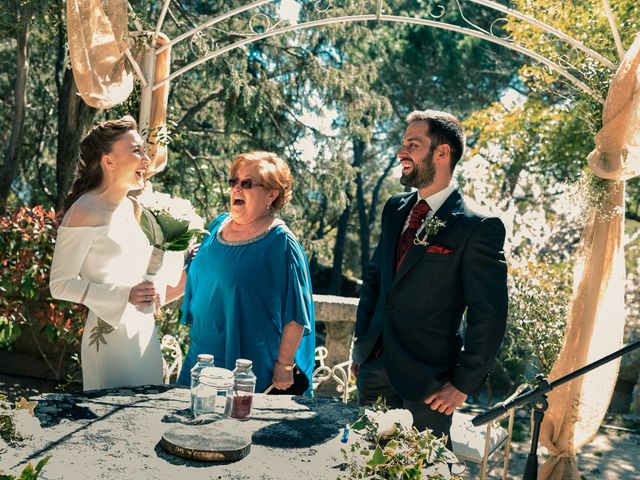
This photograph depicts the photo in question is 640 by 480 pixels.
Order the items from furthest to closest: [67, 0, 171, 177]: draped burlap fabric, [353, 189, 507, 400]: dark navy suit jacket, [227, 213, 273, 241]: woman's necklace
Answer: [67, 0, 171, 177]: draped burlap fabric < [227, 213, 273, 241]: woman's necklace < [353, 189, 507, 400]: dark navy suit jacket

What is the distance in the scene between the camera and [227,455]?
2.36 m

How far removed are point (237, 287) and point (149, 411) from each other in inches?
33.4

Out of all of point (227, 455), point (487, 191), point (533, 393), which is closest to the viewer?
point (227, 455)

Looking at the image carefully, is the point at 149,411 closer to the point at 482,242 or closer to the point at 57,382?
the point at 482,242

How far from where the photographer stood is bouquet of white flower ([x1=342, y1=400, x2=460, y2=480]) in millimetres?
2160

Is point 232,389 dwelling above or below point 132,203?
below

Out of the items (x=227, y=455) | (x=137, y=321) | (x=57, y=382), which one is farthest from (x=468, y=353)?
(x=57, y=382)

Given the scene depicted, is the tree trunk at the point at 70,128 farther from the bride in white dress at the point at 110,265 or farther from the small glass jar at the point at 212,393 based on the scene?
the small glass jar at the point at 212,393

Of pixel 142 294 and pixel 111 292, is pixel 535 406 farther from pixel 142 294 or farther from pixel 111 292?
pixel 111 292

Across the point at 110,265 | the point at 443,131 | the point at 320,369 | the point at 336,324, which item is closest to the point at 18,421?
the point at 110,265

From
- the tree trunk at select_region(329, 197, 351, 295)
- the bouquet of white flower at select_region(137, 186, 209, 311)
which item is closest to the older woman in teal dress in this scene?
the bouquet of white flower at select_region(137, 186, 209, 311)

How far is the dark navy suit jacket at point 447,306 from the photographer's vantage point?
3.10 metres

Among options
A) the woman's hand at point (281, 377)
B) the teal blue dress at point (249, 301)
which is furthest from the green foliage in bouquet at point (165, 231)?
the woman's hand at point (281, 377)

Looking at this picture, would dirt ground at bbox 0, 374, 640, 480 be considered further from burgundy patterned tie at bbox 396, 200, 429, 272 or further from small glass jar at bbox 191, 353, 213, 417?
small glass jar at bbox 191, 353, 213, 417
